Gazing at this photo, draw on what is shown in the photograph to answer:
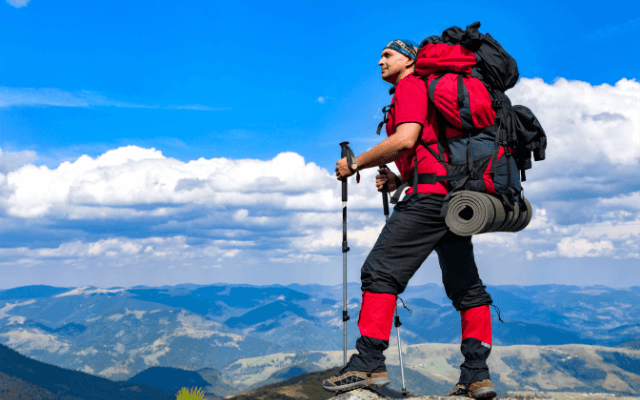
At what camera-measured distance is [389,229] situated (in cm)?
636

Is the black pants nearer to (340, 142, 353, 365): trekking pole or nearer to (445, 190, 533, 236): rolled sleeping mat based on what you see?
(445, 190, 533, 236): rolled sleeping mat

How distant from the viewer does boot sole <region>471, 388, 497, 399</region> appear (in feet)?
21.4

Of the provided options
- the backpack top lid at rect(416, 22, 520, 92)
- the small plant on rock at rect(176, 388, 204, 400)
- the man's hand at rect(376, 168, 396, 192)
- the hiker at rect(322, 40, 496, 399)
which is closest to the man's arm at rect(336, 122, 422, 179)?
the hiker at rect(322, 40, 496, 399)

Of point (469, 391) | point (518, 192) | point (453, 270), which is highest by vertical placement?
point (518, 192)

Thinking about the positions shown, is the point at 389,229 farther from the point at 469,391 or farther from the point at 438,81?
the point at 469,391

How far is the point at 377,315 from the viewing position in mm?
6098

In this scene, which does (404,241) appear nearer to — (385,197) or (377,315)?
(377,315)

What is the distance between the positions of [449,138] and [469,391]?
350 cm

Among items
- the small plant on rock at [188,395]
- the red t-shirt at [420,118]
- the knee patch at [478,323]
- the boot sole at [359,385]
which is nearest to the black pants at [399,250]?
the boot sole at [359,385]

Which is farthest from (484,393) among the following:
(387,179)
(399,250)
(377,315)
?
(387,179)

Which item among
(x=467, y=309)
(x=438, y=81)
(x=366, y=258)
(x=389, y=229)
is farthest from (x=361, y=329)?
(x=438, y=81)

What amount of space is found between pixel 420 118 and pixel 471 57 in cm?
104

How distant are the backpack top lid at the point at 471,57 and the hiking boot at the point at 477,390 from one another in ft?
13.0

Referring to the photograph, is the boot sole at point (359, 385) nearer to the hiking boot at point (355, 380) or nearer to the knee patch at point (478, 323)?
the hiking boot at point (355, 380)
